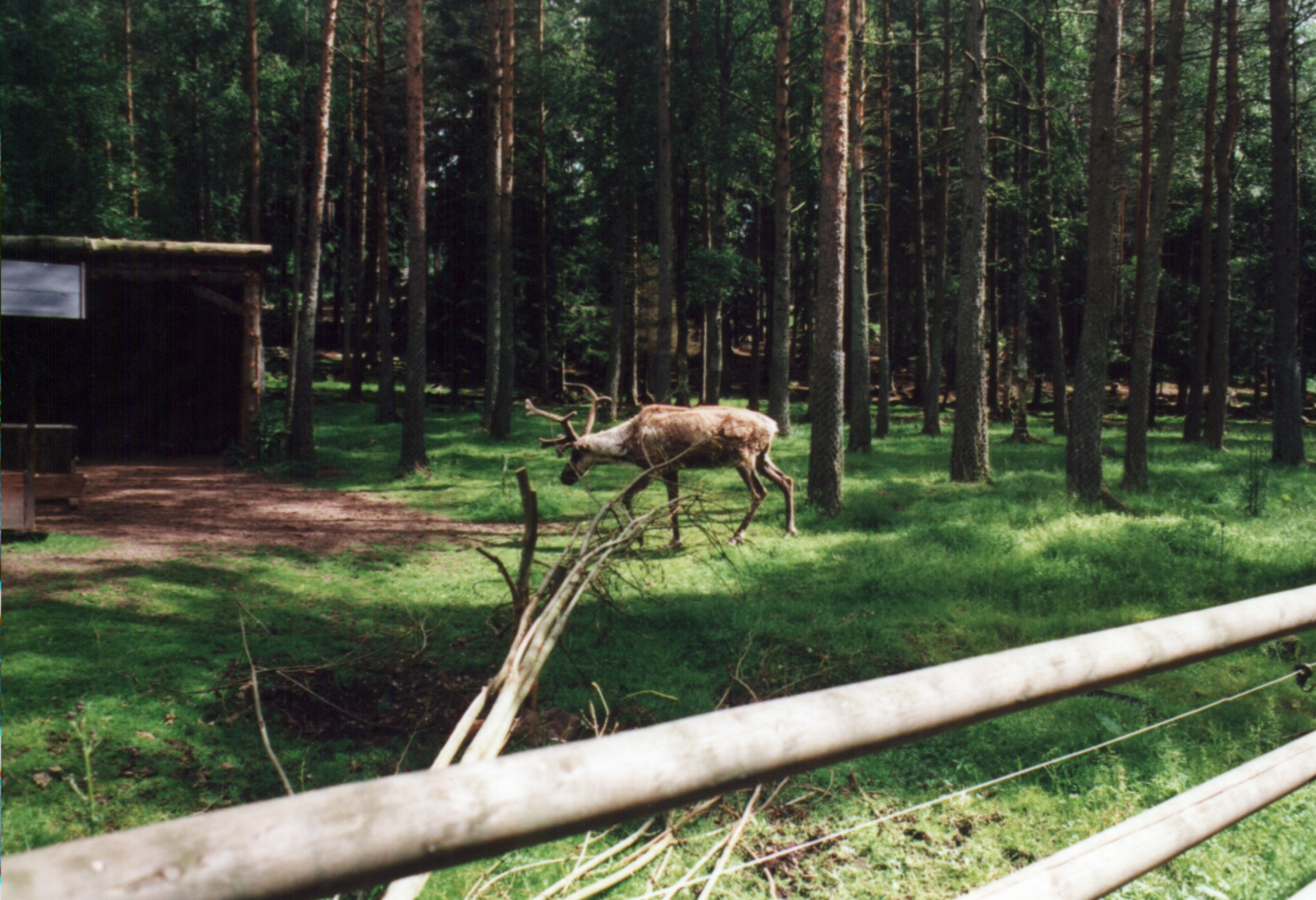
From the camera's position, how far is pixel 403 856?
1042mm

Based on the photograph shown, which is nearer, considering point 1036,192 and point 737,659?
point 737,659

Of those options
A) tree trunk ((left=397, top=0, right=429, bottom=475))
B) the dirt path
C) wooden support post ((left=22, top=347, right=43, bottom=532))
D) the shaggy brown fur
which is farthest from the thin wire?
tree trunk ((left=397, top=0, right=429, bottom=475))

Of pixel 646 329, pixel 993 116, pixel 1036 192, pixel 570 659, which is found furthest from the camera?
pixel 646 329

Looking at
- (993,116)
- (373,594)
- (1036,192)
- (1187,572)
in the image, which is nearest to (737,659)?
(373,594)

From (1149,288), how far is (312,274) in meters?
15.1

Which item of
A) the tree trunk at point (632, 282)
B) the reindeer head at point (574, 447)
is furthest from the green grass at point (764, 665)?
→ the tree trunk at point (632, 282)

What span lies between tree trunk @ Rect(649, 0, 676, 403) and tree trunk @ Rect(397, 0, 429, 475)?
594 centimetres

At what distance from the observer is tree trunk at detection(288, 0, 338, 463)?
16141mm

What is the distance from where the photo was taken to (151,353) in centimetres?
2083

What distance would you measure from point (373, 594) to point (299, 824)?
7.50 metres

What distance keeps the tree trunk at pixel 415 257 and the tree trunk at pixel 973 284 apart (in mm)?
8986

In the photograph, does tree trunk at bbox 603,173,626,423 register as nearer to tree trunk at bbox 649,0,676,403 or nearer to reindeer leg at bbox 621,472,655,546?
tree trunk at bbox 649,0,676,403

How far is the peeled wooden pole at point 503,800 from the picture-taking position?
909 millimetres

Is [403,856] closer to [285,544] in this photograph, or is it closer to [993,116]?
[285,544]
